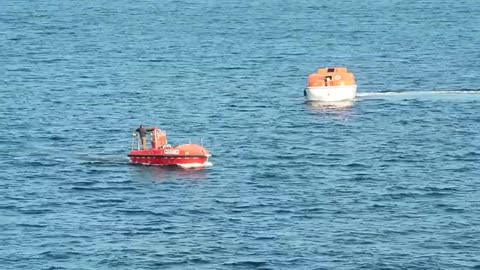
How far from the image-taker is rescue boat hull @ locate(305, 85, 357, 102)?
566 feet

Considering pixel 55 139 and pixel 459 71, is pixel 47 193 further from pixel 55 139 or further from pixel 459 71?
pixel 459 71

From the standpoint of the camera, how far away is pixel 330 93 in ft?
566

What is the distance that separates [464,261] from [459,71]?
90440mm

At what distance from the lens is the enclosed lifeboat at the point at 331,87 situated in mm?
172625

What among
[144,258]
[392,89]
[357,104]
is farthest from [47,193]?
[392,89]

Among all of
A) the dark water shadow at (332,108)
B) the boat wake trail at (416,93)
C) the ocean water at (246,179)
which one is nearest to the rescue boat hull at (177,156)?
the ocean water at (246,179)

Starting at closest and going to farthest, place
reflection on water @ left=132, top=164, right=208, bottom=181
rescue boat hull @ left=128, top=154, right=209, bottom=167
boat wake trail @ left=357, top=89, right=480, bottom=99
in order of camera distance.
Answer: reflection on water @ left=132, top=164, right=208, bottom=181 → rescue boat hull @ left=128, top=154, right=209, bottom=167 → boat wake trail @ left=357, top=89, right=480, bottom=99

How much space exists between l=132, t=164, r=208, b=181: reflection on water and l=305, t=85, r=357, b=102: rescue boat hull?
1428 inches

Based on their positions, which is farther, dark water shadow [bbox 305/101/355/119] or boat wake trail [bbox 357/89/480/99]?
boat wake trail [bbox 357/89/480/99]

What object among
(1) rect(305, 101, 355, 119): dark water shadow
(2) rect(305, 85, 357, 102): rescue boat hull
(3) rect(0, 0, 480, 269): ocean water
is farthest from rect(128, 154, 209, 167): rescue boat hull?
(2) rect(305, 85, 357, 102): rescue boat hull

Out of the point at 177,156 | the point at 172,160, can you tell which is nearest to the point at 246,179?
the point at 177,156

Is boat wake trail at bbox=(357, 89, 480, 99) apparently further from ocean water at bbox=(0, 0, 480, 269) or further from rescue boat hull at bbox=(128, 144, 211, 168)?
rescue boat hull at bbox=(128, 144, 211, 168)

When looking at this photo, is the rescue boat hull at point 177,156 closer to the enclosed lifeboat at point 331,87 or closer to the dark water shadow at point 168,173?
the dark water shadow at point 168,173

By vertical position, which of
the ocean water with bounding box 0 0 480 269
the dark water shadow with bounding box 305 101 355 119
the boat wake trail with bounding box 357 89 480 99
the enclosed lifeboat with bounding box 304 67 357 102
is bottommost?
the ocean water with bounding box 0 0 480 269
